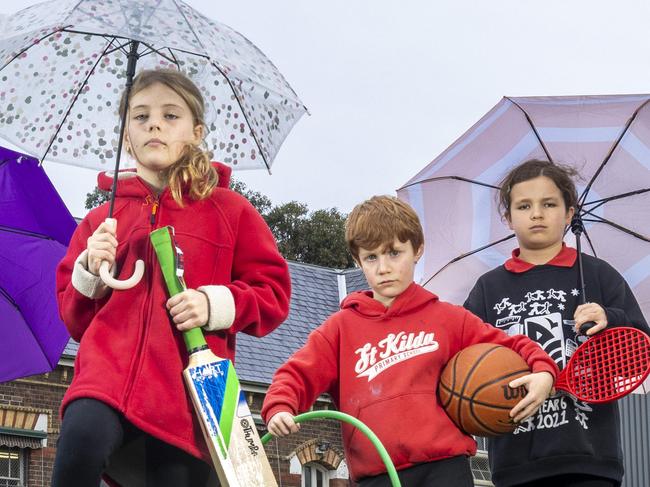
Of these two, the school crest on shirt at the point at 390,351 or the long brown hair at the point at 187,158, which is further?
the school crest on shirt at the point at 390,351

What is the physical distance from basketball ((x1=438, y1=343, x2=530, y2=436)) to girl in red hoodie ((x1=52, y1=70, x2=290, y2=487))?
2.29ft

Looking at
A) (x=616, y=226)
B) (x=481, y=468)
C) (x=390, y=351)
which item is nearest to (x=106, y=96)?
(x=390, y=351)

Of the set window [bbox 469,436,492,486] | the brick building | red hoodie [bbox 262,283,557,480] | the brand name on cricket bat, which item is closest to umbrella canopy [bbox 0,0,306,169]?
red hoodie [bbox 262,283,557,480]

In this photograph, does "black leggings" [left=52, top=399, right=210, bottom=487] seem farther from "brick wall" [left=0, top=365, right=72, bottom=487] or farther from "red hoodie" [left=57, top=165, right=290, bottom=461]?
"brick wall" [left=0, top=365, right=72, bottom=487]

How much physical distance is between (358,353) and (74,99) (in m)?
1.58

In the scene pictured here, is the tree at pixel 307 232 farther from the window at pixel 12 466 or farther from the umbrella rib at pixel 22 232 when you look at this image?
the umbrella rib at pixel 22 232

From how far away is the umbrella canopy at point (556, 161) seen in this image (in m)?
6.64

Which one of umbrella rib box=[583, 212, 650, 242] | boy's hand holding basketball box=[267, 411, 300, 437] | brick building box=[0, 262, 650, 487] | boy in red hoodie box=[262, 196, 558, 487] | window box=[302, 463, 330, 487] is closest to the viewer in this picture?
boy's hand holding basketball box=[267, 411, 300, 437]

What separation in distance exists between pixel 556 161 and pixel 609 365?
1581 millimetres

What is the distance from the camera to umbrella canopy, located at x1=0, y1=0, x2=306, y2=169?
17.8 ft

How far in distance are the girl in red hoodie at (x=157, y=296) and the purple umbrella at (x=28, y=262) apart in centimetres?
216

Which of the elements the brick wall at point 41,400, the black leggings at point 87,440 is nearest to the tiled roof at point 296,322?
the brick wall at point 41,400

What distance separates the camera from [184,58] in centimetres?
564

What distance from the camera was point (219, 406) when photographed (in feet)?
14.7
